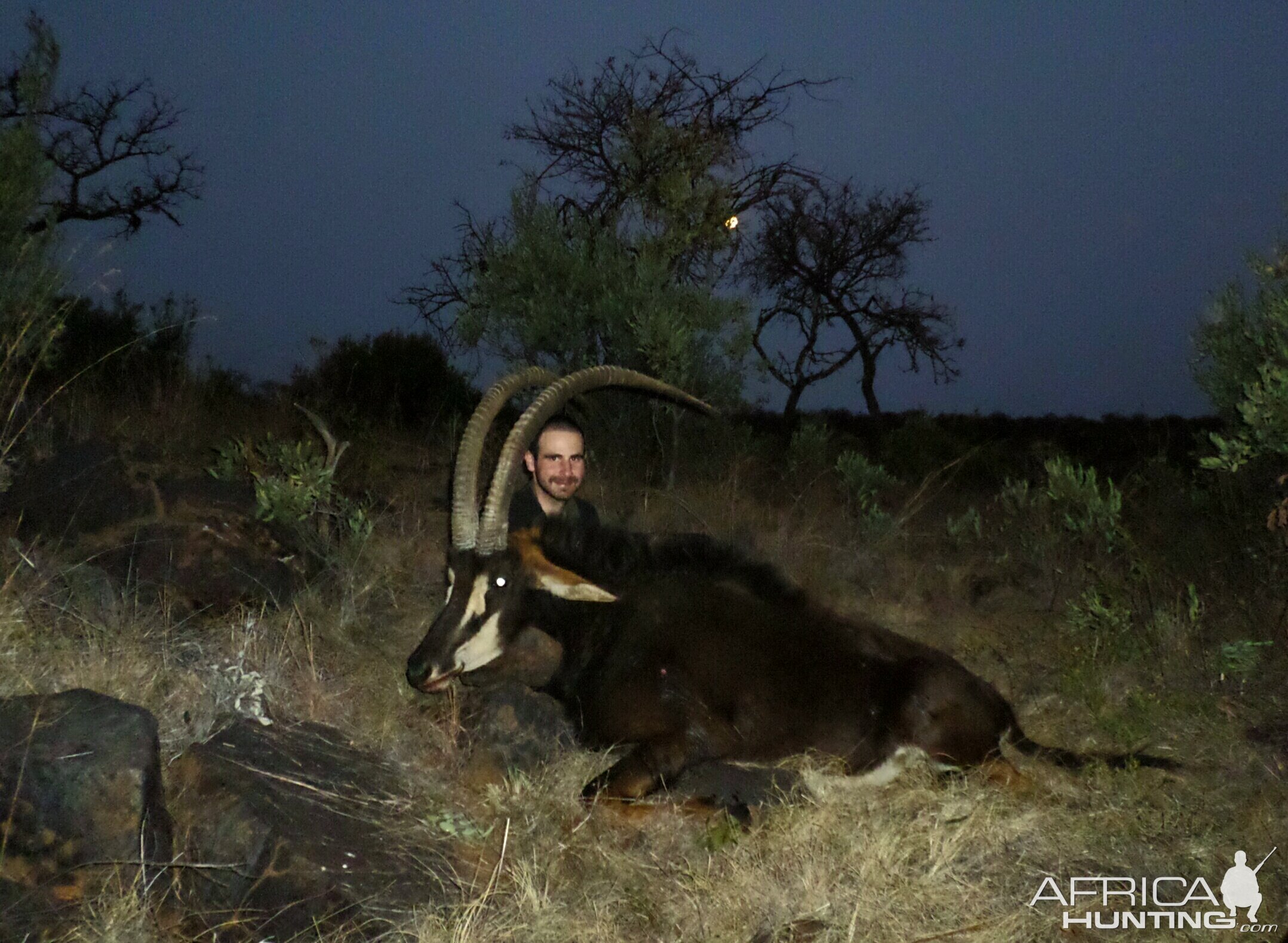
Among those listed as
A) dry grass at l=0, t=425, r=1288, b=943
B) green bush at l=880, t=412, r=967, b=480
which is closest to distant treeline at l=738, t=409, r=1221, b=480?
green bush at l=880, t=412, r=967, b=480

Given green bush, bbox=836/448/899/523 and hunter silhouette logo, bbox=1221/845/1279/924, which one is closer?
hunter silhouette logo, bbox=1221/845/1279/924

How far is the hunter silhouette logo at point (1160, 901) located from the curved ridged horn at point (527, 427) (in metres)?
2.52

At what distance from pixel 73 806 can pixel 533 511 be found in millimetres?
2768

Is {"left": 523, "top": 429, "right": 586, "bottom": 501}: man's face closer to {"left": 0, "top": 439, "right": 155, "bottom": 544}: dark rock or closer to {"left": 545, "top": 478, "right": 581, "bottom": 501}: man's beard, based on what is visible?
{"left": 545, "top": 478, "right": 581, "bottom": 501}: man's beard

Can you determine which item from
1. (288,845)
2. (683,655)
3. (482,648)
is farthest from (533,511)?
(288,845)

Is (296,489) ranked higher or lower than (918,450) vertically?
lower

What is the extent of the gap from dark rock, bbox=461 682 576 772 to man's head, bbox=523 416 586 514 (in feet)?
4.14

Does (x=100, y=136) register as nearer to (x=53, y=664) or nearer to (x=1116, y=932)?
(x=53, y=664)

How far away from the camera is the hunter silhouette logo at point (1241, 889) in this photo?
3320mm

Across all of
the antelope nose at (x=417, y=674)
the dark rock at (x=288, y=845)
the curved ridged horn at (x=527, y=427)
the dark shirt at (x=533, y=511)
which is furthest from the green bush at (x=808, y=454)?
the dark rock at (x=288, y=845)

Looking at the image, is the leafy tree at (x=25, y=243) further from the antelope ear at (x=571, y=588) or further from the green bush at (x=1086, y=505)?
the green bush at (x=1086, y=505)

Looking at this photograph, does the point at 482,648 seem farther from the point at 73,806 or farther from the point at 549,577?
the point at 73,806

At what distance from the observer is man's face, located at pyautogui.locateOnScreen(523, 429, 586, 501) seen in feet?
A: 17.7

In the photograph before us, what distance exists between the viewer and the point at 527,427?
177 inches
